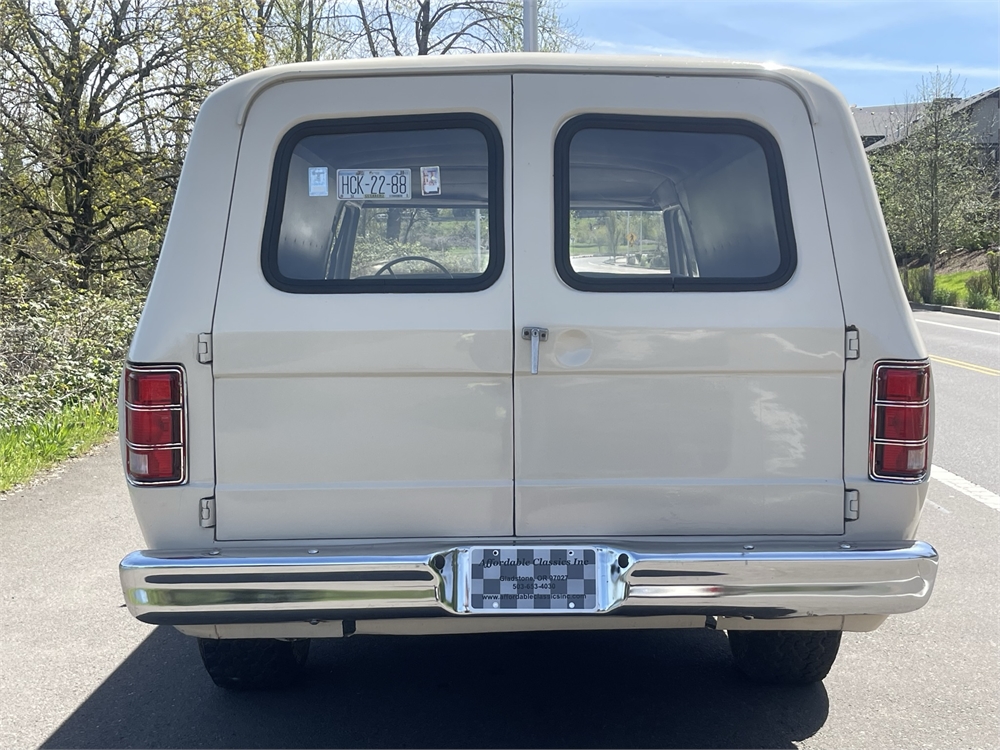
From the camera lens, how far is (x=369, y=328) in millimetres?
2896

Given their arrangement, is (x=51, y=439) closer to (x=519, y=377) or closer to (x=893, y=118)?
(x=519, y=377)

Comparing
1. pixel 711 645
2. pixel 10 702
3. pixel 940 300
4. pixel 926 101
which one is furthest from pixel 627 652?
pixel 926 101

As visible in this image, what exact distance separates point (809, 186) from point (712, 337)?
58 cm

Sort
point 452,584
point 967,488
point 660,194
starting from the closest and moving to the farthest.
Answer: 1. point 452,584
2. point 660,194
3. point 967,488

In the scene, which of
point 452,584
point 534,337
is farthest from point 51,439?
point 534,337

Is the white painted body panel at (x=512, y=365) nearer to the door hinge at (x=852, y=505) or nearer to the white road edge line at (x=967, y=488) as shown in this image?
the door hinge at (x=852, y=505)

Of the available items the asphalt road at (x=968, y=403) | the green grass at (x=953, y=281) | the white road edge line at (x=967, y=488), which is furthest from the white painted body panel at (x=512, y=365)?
the green grass at (x=953, y=281)

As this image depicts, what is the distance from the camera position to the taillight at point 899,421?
2932mm

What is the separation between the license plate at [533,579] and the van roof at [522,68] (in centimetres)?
145

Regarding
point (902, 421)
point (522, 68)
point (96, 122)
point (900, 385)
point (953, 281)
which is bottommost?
point (902, 421)

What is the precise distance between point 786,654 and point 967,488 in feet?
13.2

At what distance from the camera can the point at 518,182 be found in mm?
2994

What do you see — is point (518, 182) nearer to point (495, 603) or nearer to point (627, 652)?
point (495, 603)

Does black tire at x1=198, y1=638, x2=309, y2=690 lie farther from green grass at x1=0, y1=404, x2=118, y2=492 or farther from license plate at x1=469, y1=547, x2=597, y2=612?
green grass at x1=0, y1=404, x2=118, y2=492
